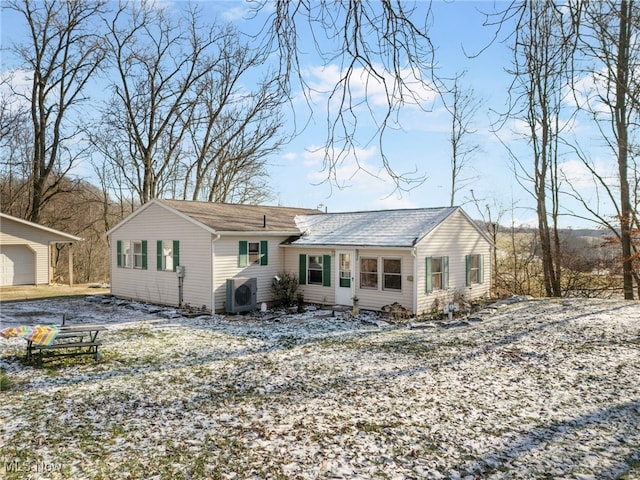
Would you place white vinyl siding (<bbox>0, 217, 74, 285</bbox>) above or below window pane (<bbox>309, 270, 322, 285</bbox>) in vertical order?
above

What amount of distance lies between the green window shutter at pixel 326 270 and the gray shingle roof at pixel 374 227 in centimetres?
57

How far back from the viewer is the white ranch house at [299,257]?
547 inches

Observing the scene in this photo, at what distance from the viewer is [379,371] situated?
25.5 feet

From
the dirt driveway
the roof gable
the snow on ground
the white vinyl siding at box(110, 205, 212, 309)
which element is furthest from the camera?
the dirt driveway

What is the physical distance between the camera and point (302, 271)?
15.8 metres

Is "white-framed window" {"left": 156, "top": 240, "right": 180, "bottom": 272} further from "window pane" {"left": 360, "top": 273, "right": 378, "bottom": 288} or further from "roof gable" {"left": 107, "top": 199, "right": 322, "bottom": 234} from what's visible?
"window pane" {"left": 360, "top": 273, "right": 378, "bottom": 288}

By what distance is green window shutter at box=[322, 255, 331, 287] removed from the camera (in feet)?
49.5

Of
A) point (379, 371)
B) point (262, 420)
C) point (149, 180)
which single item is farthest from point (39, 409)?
point (149, 180)

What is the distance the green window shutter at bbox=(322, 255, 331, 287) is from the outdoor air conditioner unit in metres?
2.41

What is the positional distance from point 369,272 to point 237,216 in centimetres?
557

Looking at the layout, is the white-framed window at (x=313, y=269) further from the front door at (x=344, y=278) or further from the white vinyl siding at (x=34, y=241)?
the white vinyl siding at (x=34, y=241)

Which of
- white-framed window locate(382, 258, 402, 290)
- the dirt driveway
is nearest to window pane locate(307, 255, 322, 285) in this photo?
white-framed window locate(382, 258, 402, 290)

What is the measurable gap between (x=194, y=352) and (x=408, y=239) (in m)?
7.42

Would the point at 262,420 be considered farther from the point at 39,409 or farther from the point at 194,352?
the point at 194,352
